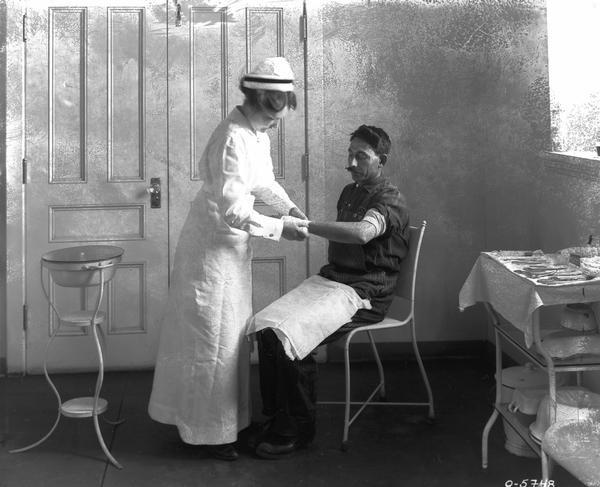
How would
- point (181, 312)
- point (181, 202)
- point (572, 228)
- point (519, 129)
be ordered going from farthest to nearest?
point (181, 202), point (519, 129), point (572, 228), point (181, 312)

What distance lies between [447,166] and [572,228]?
3.84 feet

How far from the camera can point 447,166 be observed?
4891 millimetres

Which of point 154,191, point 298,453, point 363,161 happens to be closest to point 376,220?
point 363,161

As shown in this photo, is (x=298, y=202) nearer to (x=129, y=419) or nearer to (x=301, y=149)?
(x=301, y=149)

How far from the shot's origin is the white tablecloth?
2838 mm

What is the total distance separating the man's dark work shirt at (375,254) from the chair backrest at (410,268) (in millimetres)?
36

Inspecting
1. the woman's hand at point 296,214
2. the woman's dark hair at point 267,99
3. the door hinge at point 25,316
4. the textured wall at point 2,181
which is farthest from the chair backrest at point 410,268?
the textured wall at point 2,181

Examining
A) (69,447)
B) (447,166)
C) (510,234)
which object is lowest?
(69,447)

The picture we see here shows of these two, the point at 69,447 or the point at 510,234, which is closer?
the point at 69,447

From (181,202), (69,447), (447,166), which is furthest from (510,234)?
(69,447)

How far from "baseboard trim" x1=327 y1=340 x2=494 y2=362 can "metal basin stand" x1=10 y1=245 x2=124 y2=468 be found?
5.53 ft

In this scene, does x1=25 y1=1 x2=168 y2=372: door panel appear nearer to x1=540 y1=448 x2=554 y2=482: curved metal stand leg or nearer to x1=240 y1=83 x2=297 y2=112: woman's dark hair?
x1=240 y1=83 x2=297 y2=112: woman's dark hair

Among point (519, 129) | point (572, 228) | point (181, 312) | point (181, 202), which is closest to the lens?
point (181, 312)

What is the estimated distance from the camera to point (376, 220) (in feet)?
11.6
